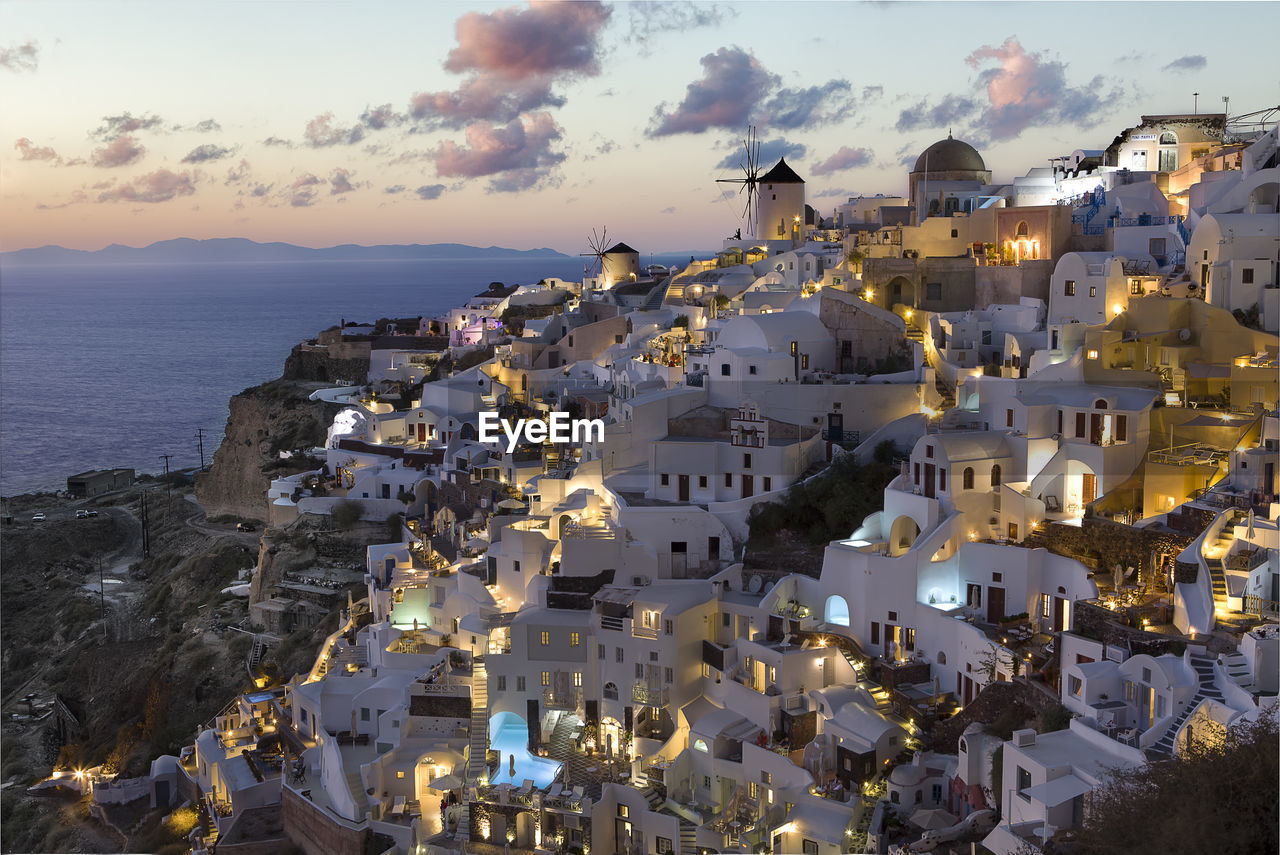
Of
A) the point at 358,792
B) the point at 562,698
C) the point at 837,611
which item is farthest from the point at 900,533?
the point at 358,792

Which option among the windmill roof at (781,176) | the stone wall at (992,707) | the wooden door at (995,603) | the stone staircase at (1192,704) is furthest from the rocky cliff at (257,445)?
the stone staircase at (1192,704)

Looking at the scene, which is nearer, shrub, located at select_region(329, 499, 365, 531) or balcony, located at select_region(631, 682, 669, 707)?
balcony, located at select_region(631, 682, 669, 707)

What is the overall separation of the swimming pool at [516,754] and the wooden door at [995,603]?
23.3 ft

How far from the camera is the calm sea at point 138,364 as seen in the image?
206 ft

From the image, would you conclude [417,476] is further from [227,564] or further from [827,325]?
[827,325]

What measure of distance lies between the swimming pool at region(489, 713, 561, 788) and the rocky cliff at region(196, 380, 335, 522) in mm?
19473

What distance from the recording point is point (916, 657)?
59.6 ft

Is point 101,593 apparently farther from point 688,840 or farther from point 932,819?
point 932,819

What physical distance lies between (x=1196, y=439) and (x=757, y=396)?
8.09m

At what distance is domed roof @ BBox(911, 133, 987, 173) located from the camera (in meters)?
33.0

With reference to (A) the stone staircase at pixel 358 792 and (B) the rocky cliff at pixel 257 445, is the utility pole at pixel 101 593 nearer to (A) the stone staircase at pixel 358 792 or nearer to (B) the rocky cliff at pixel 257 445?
(B) the rocky cliff at pixel 257 445

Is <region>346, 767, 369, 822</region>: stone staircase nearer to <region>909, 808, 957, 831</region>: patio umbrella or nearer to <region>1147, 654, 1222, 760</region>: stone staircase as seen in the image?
<region>909, 808, 957, 831</region>: patio umbrella

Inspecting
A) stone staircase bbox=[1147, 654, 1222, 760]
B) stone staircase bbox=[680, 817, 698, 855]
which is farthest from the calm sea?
stone staircase bbox=[1147, 654, 1222, 760]

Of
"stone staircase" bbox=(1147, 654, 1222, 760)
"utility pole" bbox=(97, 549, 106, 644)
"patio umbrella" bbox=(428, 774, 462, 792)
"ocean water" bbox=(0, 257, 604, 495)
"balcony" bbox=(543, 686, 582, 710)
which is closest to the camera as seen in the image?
"stone staircase" bbox=(1147, 654, 1222, 760)
